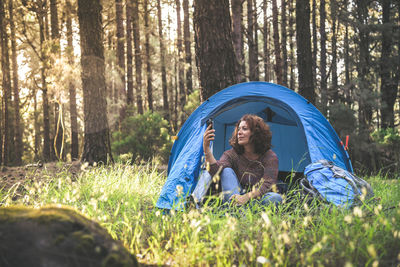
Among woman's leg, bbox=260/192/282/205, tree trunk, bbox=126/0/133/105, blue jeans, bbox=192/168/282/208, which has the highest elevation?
tree trunk, bbox=126/0/133/105

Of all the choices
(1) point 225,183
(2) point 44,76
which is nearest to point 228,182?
(1) point 225,183

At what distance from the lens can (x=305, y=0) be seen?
8.29 metres

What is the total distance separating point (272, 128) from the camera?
553cm

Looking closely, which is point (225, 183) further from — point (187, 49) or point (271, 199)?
point (187, 49)

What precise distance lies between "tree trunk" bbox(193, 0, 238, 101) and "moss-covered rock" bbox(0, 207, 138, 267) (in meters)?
3.30

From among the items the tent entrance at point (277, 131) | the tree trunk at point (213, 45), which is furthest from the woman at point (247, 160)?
the tent entrance at point (277, 131)

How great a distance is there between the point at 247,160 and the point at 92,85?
4490 mm

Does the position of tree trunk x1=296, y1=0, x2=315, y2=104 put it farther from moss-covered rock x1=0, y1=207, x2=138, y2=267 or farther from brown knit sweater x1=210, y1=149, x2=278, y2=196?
moss-covered rock x1=0, y1=207, x2=138, y2=267

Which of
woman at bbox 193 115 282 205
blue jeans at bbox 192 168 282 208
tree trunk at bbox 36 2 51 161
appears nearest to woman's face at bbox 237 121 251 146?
woman at bbox 193 115 282 205

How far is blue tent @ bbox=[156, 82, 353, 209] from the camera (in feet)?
12.1

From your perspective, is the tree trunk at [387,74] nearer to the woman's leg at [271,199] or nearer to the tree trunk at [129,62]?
the tree trunk at [129,62]

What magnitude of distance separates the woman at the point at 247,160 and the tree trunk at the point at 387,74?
11.8 m

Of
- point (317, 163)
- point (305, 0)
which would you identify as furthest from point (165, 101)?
point (317, 163)

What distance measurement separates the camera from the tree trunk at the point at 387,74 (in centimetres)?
1356
